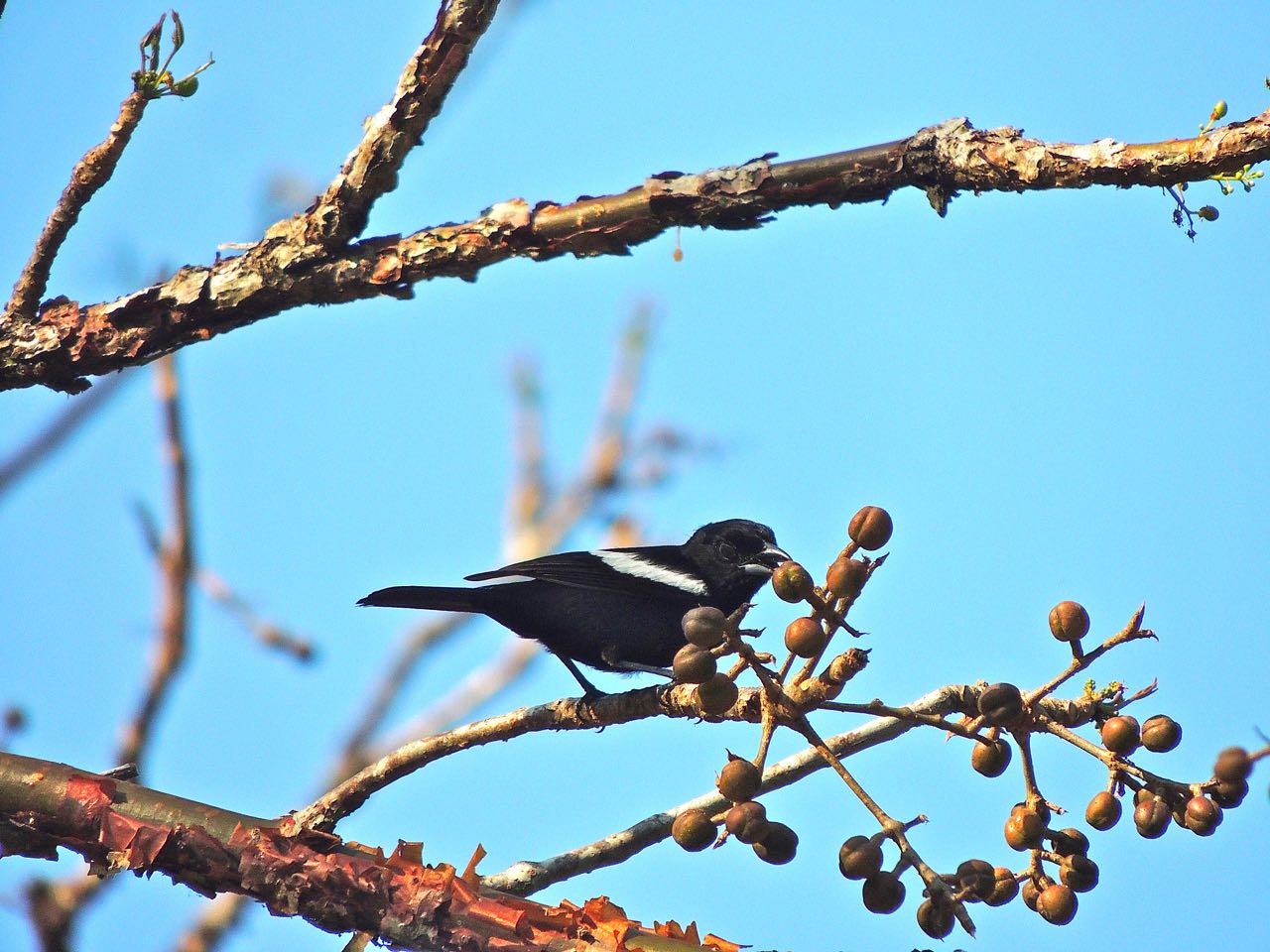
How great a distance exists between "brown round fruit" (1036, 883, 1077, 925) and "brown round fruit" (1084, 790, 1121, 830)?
7.0 inches

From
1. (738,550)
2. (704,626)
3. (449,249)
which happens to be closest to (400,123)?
(449,249)

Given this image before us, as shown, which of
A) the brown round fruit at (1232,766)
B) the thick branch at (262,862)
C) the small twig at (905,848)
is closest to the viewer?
the brown round fruit at (1232,766)

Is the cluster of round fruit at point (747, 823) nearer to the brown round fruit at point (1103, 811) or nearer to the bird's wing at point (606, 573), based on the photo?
the brown round fruit at point (1103, 811)

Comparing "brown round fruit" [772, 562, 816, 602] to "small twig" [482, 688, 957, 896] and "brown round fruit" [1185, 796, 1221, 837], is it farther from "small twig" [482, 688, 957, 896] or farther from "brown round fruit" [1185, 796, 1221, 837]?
"small twig" [482, 688, 957, 896]

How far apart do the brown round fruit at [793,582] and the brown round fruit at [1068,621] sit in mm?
543

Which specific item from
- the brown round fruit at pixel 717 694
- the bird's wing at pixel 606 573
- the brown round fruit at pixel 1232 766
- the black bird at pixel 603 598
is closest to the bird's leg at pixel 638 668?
the black bird at pixel 603 598

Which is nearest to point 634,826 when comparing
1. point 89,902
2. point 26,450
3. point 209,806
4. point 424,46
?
point 209,806

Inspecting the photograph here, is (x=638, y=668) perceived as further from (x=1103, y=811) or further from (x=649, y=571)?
(x=1103, y=811)

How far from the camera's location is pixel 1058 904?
2654mm

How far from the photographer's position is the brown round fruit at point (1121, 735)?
2.73 m

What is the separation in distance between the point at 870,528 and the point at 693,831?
737 mm

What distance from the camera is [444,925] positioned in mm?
2898

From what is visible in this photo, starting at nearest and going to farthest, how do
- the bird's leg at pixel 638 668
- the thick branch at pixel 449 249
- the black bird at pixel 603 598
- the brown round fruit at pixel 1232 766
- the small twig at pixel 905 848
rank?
the brown round fruit at pixel 1232 766 → the small twig at pixel 905 848 → the thick branch at pixel 449 249 → the bird's leg at pixel 638 668 → the black bird at pixel 603 598

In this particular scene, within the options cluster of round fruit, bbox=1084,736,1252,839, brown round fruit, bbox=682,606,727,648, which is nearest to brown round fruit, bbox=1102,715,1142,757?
cluster of round fruit, bbox=1084,736,1252,839
